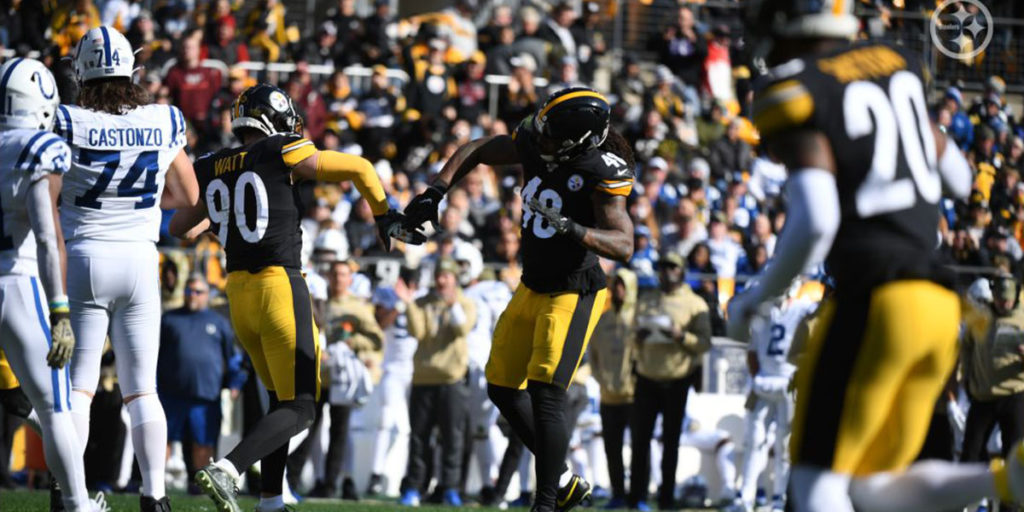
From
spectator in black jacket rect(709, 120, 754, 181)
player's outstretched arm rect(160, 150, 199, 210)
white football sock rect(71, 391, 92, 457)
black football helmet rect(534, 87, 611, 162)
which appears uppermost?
spectator in black jacket rect(709, 120, 754, 181)

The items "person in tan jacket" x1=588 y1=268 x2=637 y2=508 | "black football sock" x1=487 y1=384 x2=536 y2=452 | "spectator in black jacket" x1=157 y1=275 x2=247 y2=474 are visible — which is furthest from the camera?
"person in tan jacket" x1=588 y1=268 x2=637 y2=508

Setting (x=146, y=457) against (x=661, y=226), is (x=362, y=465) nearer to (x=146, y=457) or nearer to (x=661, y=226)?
(x=661, y=226)

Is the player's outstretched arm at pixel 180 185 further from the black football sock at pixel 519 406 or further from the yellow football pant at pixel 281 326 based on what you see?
the black football sock at pixel 519 406

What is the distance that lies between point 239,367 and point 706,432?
13.4 feet

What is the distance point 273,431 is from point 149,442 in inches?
21.4

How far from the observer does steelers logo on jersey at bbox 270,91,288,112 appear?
7.47 metres

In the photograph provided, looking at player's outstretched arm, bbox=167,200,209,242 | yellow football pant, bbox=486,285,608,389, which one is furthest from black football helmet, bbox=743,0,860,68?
player's outstretched arm, bbox=167,200,209,242

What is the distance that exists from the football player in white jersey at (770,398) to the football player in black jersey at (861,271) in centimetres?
775

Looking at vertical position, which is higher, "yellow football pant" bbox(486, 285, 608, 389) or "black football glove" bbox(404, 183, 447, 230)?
"black football glove" bbox(404, 183, 447, 230)

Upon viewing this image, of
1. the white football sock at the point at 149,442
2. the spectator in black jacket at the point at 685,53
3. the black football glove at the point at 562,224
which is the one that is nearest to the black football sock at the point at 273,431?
the white football sock at the point at 149,442

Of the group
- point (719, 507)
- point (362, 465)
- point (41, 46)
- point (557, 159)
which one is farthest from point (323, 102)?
point (557, 159)

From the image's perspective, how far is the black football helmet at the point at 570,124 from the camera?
24.0 ft

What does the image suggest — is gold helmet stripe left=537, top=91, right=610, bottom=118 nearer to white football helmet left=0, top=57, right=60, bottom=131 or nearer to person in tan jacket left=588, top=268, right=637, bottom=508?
white football helmet left=0, top=57, right=60, bottom=131

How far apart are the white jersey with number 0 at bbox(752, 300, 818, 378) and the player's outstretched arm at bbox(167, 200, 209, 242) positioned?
5.94 m
